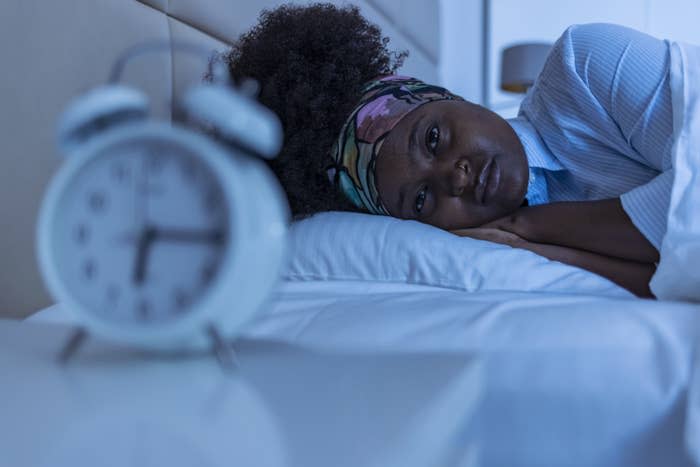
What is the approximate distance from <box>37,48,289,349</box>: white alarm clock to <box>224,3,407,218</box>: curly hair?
0.77 metres

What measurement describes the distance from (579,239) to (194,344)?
744 millimetres

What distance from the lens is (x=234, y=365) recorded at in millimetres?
387

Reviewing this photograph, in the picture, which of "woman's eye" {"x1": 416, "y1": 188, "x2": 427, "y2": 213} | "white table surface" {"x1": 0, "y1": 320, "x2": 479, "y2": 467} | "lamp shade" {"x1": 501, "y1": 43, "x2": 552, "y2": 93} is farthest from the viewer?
"lamp shade" {"x1": 501, "y1": 43, "x2": 552, "y2": 93}

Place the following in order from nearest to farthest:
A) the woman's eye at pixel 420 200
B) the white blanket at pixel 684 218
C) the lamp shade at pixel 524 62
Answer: the white blanket at pixel 684 218 → the woman's eye at pixel 420 200 → the lamp shade at pixel 524 62

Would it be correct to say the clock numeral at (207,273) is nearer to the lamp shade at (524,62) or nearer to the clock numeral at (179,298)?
the clock numeral at (179,298)

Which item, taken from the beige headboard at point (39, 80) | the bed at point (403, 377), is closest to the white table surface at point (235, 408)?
the bed at point (403, 377)

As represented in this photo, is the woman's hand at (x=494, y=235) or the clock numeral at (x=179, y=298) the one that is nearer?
the clock numeral at (x=179, y=298)

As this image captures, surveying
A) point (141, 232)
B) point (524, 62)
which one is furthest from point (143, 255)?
point (524, 62)

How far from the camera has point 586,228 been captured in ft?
3.17

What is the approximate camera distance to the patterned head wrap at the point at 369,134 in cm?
109

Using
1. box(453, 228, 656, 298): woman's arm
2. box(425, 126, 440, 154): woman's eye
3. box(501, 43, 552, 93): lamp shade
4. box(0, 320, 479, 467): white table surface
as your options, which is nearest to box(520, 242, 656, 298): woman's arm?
box(453, 228, 656, 298): woman's arm

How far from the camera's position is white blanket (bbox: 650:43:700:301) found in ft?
2.37

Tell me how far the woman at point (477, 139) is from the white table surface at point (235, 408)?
25.3 inches

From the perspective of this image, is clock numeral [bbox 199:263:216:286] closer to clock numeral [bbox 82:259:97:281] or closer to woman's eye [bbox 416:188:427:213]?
clock numeral [bbox 82:259:97:281]
